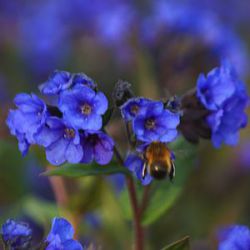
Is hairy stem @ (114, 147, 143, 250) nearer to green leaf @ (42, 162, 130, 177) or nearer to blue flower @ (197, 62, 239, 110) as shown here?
green leaf @ (42, 162, 130, 177)

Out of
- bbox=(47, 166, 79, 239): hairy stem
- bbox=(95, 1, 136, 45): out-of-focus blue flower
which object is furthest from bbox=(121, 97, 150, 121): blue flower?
bbox=(95, 1, 136, 45): out-of-focus blue flower

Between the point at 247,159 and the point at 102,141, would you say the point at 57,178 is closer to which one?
the point at 102,141

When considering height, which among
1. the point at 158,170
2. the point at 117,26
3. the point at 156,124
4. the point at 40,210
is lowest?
the point at 158,170

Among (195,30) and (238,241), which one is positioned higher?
(195,30)

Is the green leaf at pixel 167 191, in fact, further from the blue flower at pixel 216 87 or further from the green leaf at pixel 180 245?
the green leaf at pixel 180 245

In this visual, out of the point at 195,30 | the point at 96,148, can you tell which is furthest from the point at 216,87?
the point at 195,30

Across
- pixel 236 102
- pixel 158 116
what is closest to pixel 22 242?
pixel 158 116

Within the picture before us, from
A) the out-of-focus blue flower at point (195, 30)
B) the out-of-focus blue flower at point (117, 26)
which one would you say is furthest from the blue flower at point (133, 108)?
the out-of-focus blue flower at point (117, 26)

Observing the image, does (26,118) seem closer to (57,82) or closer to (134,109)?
(57,82)

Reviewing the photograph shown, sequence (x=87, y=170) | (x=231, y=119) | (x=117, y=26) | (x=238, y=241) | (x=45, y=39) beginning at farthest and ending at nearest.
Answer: (x=45, y=39) < (x=117, y=26) < (x=231, y=119) < (x=87, y=170) < (x=238, y=241)
